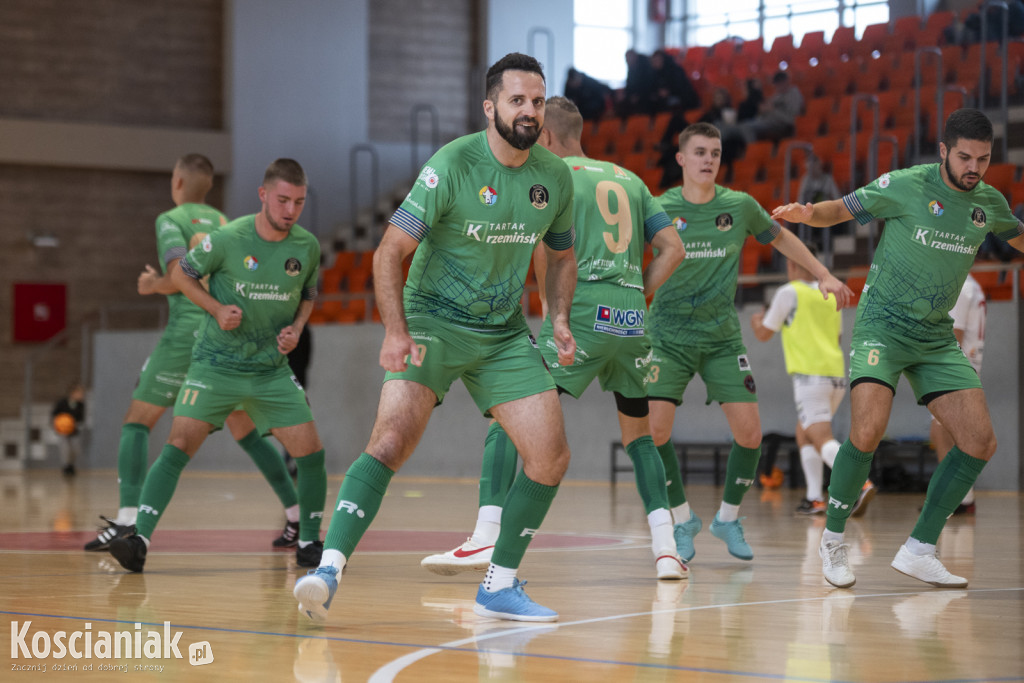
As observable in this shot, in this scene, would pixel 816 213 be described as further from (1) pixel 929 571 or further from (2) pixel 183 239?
(2) pixel 183 239

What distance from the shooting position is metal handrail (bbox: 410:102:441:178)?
22.6 m

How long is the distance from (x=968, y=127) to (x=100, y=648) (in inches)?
164

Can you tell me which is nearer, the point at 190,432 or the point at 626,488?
the point at 190,432

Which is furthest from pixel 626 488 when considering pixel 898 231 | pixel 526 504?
pixel 526 504

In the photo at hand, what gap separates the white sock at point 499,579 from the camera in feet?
16.9

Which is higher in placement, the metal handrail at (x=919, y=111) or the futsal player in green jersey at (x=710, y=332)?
the metal handrail at (x=919, y=111)

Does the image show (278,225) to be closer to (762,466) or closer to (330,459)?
(762,466)

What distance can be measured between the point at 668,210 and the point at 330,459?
12.4 m

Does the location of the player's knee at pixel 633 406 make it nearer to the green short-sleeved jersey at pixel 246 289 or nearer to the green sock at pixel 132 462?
the green short-sleeved jersey at pixel 246 289

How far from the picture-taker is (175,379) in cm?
813

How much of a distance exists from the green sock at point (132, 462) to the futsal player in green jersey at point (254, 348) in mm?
1003

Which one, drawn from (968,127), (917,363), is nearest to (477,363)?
(917,363)

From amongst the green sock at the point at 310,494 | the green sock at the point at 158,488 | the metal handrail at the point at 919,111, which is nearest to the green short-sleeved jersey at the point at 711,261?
the green sock at the point at 310,494

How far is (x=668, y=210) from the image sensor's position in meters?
7.52
